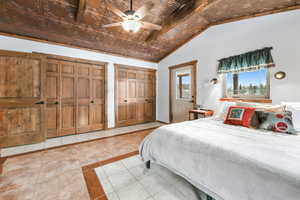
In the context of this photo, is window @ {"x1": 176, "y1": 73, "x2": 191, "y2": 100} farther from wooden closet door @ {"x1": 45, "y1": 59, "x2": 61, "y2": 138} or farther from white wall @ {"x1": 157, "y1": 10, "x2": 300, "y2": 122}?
wooden closet door @ {"x1": 45, "y1": 59, "x2": 61, "y2": 138}

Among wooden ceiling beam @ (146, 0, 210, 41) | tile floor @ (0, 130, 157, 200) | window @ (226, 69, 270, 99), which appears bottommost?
tile floor @ (0, 130, 157, 200)

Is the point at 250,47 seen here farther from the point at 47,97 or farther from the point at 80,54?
the point at 47,97

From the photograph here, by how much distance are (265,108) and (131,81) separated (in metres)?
3.75

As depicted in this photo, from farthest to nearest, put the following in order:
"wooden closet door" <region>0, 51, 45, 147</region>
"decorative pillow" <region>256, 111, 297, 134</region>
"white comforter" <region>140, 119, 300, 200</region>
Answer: "wooden closet door" <region>0, 51, 45, 147</region>
"decorative pillow" <region>256, 111, 297, 134</region>
"white comforter" <region>140, 119, 300, 200</region>

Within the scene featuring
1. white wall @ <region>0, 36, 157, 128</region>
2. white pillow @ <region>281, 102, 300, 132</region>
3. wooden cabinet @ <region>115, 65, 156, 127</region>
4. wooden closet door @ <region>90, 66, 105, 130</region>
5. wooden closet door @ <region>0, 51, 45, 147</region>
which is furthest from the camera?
wooden cabinet @ <region>115, 65, 156, 127</region>

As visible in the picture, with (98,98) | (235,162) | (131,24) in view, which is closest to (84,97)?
(98,98)

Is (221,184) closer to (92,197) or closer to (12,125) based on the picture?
(92,197)

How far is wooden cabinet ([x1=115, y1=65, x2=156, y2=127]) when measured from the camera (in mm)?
4371

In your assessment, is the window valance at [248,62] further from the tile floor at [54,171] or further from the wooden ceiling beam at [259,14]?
the tile floor at [54,171]

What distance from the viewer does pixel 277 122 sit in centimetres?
171

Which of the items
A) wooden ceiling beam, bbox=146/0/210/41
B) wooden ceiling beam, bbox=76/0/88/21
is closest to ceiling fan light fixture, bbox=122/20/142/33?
wooden ceiling beam, bbox=76/0/88/21

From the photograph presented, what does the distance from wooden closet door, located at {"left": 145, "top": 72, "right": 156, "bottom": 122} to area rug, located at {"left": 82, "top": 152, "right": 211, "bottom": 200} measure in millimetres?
2996

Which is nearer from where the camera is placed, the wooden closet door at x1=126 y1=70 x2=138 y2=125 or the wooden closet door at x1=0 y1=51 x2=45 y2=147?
the wooden closet door at x1=0 y1=51 x2=45 y2=147

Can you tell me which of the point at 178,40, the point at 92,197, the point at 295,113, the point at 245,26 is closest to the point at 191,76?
the point at 178,40
